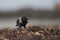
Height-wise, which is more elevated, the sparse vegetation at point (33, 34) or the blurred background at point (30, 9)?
the blurred background at point (30, 9)

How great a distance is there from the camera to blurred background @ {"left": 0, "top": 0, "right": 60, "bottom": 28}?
6.52 feet

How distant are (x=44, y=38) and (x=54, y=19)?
0.78 meters

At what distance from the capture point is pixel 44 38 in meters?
1.19

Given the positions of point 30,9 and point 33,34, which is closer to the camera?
point 33,34

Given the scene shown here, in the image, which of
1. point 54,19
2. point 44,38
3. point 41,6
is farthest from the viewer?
point 41,6

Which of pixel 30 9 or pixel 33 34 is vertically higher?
pixel 30 9

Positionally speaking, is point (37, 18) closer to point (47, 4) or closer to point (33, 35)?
point (47, 4)

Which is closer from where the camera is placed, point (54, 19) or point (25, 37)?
point (25, 37)

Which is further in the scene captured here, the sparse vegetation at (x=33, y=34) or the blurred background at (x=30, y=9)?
the blurred background at (x=30, y=9)

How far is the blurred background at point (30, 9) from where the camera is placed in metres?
1.99

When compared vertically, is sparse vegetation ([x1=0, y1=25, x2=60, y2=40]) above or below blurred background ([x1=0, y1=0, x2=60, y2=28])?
below

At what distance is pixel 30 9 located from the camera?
6.55 feet

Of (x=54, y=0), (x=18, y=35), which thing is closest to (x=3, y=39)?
(x=18, y=35)

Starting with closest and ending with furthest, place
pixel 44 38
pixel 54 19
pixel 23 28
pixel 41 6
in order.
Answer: pixel 44 38
pixel 23 28
pixel 54 19
pixel 41 6
